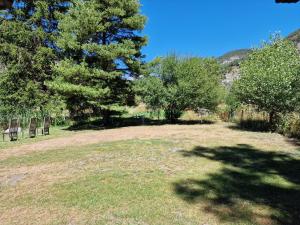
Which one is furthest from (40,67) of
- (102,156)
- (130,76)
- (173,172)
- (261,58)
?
(173,172)

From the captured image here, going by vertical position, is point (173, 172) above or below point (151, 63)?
below

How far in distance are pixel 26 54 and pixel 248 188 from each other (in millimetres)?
24560

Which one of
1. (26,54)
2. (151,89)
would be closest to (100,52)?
(151,89)

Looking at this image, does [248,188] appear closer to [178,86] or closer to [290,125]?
[290,125]

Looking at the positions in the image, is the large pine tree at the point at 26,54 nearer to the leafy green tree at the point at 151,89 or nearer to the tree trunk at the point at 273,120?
the leafy green tree at the point at 151,89

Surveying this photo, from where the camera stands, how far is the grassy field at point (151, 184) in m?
6.95

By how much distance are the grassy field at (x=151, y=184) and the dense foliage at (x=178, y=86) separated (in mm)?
10997

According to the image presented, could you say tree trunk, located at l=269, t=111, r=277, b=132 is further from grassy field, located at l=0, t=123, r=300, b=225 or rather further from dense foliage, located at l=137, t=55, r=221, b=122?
grassy field, located at l=0, t=123, r=300, b=225

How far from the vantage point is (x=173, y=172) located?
400 inches

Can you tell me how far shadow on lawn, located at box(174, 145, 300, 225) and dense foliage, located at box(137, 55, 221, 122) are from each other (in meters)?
13.3

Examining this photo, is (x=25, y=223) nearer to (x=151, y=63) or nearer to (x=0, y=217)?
(x=0, y=217)

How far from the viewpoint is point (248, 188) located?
879 centimetres

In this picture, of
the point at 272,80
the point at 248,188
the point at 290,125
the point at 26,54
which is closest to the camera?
the point at 248,188

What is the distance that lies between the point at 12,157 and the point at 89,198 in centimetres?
635
